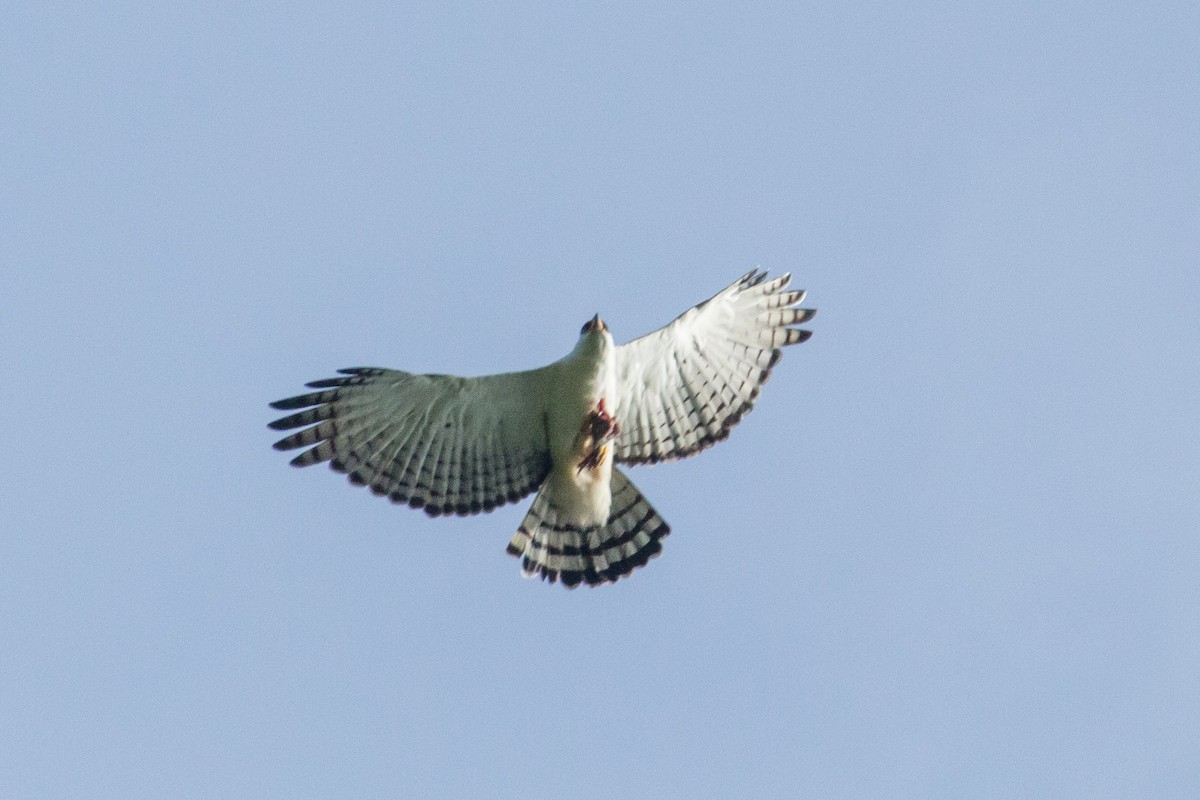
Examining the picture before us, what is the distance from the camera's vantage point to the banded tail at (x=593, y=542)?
1630cm

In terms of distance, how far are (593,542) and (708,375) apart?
70.6 inches

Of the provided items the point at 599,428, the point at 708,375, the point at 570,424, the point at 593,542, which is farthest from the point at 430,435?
the point at 708,375

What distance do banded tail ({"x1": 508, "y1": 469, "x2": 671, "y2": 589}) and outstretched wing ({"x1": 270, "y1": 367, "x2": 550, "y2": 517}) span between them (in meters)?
0.41

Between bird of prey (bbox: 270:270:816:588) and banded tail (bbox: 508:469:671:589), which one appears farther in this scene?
banded tail (bbox: 508:469:671:589)

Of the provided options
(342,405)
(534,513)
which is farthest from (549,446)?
(342,405)

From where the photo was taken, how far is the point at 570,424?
15477mm

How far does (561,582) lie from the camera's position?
16359 millimetres

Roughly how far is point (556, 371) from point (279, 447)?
2.39 m

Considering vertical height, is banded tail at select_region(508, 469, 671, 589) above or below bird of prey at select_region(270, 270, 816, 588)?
below

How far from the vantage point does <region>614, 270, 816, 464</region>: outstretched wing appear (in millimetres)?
16047

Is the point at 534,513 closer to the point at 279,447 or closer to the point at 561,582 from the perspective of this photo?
the point at 561,582

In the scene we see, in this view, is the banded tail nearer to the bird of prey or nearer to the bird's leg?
the bird of prey

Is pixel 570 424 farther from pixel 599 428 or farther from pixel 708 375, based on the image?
pixel 708 375

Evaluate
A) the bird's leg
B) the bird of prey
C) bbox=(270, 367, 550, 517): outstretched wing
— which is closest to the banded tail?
the bird of prey
